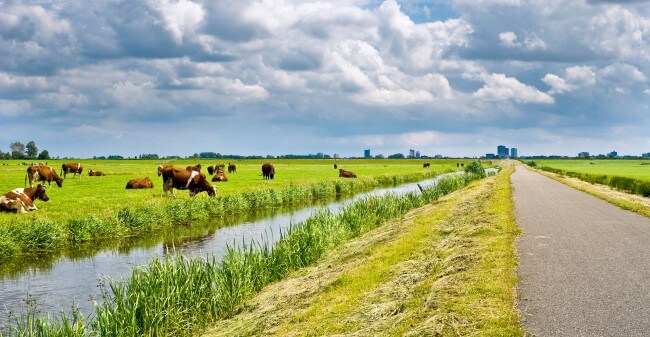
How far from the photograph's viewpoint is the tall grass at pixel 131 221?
20.7 meters

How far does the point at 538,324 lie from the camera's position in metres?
7.74

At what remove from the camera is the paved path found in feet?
25.4

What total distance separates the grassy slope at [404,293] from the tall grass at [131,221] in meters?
12.9

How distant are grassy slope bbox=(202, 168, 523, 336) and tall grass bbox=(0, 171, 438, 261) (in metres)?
12.9

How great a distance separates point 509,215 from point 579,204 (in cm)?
794

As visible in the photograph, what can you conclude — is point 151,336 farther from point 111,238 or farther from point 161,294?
point 111,238

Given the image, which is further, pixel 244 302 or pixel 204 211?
pixel 204 211

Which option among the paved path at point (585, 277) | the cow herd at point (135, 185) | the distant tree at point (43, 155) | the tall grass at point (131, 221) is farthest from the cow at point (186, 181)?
the distant tree at point (43, 155)

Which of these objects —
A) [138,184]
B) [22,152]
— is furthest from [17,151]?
[138,184]

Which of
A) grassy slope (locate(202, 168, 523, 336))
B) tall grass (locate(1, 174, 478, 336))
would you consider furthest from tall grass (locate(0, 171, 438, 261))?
grassy slope (locate(202, 168, 523, 336))

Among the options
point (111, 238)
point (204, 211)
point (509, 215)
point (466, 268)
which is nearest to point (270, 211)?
point (204, 211)

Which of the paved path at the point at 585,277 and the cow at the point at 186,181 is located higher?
the cow at the point at 186,181

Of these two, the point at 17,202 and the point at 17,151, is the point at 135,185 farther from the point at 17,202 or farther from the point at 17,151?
the point at 17,151

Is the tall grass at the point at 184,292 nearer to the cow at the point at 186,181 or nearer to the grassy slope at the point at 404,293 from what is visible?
the grassy slope at the point at 404,293
